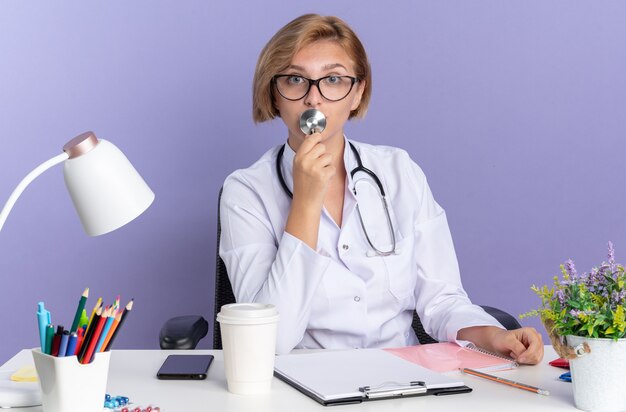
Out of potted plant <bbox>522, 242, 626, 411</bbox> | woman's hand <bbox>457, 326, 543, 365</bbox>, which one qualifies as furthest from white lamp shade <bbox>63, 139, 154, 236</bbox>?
woman's hand <bbox>457, 326, 543, 365</bbox>

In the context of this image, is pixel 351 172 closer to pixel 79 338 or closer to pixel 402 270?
pixel 402 270

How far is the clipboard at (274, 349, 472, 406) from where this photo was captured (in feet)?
3.90

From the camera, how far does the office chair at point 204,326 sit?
5.50ft

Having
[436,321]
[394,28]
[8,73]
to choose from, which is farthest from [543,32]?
[8,73]

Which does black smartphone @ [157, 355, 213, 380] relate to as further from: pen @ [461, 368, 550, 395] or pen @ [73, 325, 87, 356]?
pen @ [461, 368, 550, 395]

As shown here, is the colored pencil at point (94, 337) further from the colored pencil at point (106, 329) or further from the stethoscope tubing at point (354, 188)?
the stethoscope tubing at point (354, 188)

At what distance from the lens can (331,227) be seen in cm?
183

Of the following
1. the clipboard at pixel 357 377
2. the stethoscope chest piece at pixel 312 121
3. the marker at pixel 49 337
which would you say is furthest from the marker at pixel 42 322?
the stethoscope chest piece at pixel 312 121

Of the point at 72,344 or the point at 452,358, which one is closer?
the point at 72,344

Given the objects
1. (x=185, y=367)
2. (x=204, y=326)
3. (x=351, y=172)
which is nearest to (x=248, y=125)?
(x=351, y=172)

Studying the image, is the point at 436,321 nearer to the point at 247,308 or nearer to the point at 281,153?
the point at 281,153

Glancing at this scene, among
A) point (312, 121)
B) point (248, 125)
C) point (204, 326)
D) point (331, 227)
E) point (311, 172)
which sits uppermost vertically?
point (248, 125)

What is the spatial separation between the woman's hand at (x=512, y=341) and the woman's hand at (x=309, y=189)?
0.38 metres

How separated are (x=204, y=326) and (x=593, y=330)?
958 mm
